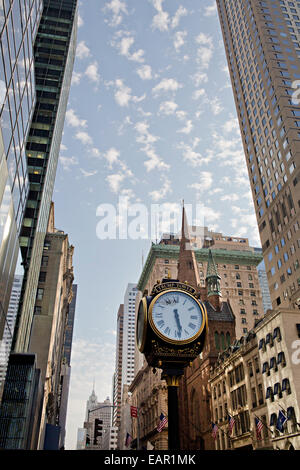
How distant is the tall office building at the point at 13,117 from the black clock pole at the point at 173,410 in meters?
14.1

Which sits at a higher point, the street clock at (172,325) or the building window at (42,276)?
the building window at (42,276)

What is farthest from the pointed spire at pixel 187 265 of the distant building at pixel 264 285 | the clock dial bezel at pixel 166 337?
the clock dial bezel at pixel 166 337

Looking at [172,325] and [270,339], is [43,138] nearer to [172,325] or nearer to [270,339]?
[270,339]

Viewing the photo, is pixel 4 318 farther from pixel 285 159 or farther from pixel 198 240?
pixel 198 240

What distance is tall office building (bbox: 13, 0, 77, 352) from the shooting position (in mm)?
55781

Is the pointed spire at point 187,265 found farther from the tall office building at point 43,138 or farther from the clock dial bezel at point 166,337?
the clock dial bezel at point 166,337

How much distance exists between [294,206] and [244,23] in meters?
48.7

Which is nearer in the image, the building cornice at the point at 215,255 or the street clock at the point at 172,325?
the street clock at the point at 172,325

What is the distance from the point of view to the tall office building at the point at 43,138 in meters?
55.8

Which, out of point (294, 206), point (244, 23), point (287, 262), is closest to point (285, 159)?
point (294, 206)

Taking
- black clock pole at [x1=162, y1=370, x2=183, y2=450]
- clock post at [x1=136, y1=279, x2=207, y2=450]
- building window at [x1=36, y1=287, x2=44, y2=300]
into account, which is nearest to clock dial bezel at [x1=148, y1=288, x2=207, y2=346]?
clock post at [x1=136, y1=279, x2=207, y2=450]

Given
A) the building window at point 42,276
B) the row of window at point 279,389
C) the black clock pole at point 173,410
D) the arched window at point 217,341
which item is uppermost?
the building window at point 42,276

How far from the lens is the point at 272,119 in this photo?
242 feet

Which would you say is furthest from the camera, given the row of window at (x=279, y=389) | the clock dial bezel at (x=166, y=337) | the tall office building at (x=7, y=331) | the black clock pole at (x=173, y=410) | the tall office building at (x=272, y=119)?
the tall office building at (x=272, y=119)
